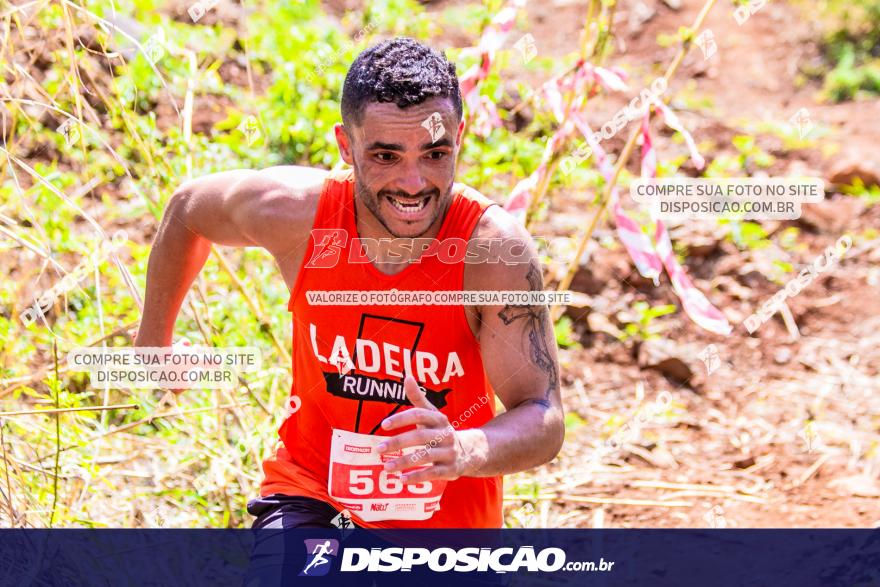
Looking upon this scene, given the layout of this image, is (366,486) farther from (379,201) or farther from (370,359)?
(379,201)

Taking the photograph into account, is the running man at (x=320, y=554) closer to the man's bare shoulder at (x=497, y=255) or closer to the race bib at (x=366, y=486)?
the race bib at (x=366, y=486)

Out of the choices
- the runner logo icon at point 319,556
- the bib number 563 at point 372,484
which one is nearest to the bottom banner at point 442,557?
the runner logo icon at point 319,556

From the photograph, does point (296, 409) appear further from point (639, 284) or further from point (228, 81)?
point (228, 81)

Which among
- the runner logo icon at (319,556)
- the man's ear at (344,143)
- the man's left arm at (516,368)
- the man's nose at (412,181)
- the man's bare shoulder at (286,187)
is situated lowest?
the runner logo icon at (319,556)

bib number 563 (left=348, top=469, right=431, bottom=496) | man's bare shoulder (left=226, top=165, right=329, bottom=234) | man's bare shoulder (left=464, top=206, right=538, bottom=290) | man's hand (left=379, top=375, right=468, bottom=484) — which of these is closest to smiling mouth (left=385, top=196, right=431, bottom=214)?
man's bare shoulder (left=464, top=206, right=538, bottom=290)

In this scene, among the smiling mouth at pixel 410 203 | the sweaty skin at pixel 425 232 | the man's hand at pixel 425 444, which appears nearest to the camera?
the man's hand at pixel 425 444

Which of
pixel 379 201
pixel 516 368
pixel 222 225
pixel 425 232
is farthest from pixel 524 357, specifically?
pixel 222 225

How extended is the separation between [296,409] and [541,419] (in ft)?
2.18

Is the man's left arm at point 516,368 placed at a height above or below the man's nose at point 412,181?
below

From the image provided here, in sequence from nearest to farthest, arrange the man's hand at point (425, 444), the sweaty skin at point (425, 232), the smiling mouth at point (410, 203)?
the man's hand at point (425, 444) < the sweaty skin at point (425, 232) < the smiling mouth at point (410, 203)

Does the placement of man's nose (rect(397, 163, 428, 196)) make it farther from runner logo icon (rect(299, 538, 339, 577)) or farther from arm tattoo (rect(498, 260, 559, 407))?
runner logo icon (rect(299, 538, 339, 577))

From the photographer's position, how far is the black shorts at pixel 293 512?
2.59 meters

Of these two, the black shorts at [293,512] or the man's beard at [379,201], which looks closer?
the man's beard at [379,201]

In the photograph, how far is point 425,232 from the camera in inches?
97.3
